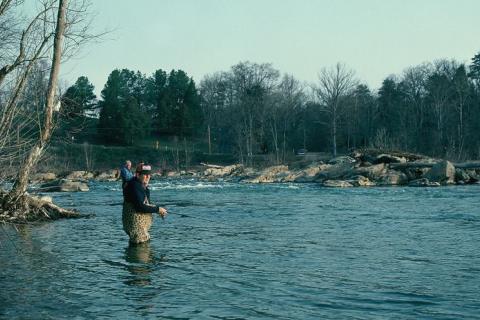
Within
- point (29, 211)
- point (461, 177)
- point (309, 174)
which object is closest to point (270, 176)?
point (309, 174)

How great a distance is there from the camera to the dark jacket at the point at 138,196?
10.7 metres

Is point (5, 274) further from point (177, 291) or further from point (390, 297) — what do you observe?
point (390, 297)

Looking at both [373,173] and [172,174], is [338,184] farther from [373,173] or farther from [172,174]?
[172,174]

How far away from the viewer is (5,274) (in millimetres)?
8281

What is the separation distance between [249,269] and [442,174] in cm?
2697

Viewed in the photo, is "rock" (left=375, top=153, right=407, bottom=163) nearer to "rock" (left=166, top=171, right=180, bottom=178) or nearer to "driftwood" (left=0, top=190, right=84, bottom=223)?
"rock" (left=166, top=171, right=180, bottom=178)

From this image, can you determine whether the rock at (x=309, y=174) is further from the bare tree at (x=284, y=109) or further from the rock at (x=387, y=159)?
the bare tree at (x=284, y=109)

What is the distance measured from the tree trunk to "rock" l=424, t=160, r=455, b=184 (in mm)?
24477

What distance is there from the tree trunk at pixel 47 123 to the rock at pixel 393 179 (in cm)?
2358

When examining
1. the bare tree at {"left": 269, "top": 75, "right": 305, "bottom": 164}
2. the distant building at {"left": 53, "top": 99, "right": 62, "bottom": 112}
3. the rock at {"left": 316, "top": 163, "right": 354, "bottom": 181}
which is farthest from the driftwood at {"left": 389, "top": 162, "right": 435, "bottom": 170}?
the bare tree at {"left": 269, "top": 75, "right": 305, "bottom": 164}

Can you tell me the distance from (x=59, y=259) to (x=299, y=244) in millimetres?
4616

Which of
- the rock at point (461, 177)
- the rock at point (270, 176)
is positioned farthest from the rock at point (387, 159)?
the rock at point (270, 176)

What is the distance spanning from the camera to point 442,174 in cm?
3312

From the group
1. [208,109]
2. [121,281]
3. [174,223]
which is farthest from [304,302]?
[208,109]
